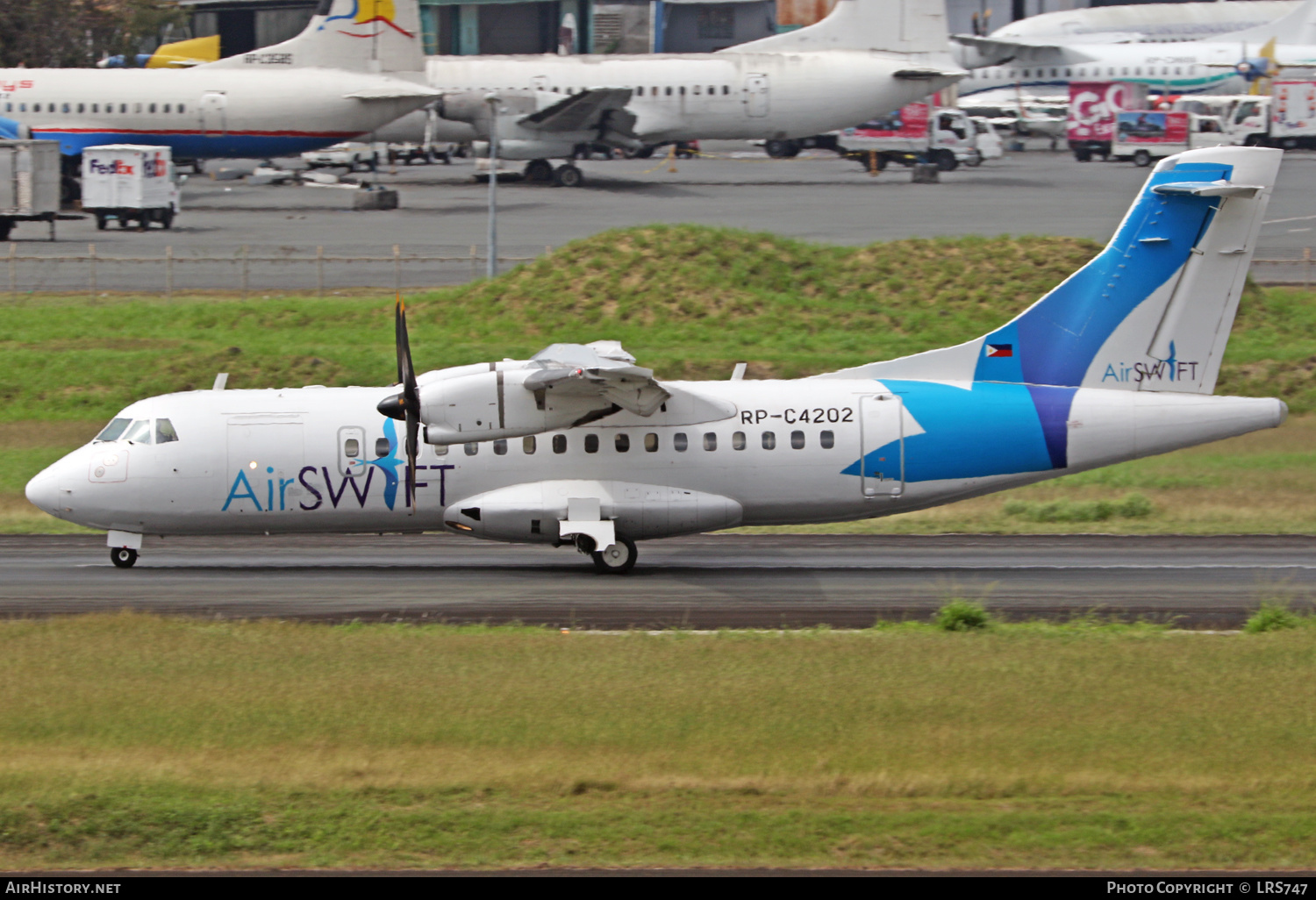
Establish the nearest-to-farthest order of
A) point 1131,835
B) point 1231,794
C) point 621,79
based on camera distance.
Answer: point 1131,835, point 1231,794, point 621,79

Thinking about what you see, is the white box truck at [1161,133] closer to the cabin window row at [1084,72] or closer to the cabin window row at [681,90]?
the cabin window row at [1084,72]

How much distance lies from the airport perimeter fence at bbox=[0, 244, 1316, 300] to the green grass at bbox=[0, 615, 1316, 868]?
3190 cm

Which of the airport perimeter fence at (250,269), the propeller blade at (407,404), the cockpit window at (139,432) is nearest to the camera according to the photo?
the propeller blade at (407,404)

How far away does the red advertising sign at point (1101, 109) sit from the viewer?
83562 mm

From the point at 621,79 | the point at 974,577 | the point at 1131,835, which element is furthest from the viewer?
the point at 621,79

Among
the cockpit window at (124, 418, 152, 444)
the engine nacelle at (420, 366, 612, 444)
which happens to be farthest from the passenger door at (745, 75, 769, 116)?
the cockpit window at (124, 418, 152, 444)

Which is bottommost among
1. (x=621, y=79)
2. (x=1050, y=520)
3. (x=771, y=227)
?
(x=1050, y=520)

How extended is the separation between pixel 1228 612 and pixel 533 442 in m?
10.8

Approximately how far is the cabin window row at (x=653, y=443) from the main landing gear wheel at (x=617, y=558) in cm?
155

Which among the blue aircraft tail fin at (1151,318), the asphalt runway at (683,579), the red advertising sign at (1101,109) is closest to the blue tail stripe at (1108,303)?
the blue aircraft tail fin at (1151,318)

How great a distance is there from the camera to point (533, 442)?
2384 cm

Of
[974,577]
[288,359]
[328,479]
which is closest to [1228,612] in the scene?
[974,577]

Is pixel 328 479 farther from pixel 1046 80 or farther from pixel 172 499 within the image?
pixel 1046 80

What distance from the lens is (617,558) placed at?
23.8 meters
